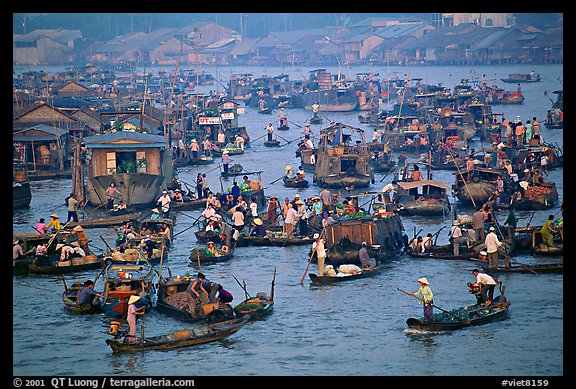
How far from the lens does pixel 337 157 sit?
5012 centimetres

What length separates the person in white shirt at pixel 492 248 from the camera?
33.1m

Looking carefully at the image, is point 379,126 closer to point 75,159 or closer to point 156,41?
point 75,159

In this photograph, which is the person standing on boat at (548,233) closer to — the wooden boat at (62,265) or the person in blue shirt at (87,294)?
the wooden boat at (62,265)

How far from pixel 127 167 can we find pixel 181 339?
1906 cm

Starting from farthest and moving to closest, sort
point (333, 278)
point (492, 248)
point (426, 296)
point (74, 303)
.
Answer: point (492, 248)
point (333, 278)
point (74, 303)
point (426, 296)

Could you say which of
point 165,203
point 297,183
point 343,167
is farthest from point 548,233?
point 297,183

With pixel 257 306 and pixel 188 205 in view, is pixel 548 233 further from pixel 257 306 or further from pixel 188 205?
pixel 188 205

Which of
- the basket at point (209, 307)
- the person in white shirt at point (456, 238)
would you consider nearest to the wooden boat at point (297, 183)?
the person in white shirt at point (456, 238)

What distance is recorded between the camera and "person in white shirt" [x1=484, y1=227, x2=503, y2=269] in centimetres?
3312

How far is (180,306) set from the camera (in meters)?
29.4

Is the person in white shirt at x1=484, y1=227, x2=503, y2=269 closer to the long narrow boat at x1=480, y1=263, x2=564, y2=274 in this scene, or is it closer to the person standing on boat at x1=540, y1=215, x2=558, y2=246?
the long narrow boat at x1=480, y1=263, x2=564, y2=274

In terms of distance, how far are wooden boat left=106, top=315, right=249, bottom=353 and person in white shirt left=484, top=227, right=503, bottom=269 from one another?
27.2 ft

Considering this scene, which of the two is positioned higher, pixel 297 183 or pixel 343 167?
pixel 343 167
